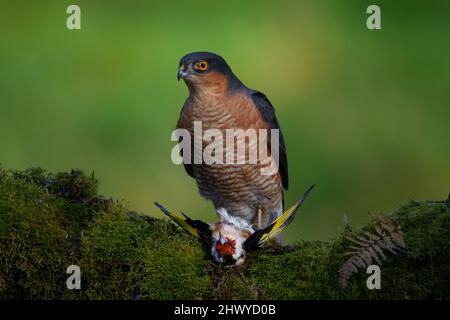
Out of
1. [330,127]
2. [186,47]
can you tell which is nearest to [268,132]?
[330,127]

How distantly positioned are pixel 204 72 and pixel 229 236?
6.52ft

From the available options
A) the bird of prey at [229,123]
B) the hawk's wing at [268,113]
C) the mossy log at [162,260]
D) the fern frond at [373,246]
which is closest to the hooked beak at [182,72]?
the bird of prey at [229,123]

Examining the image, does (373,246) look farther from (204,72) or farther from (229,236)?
(204,72)

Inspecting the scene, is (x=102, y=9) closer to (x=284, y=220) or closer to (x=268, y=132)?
(x=268, y=132)

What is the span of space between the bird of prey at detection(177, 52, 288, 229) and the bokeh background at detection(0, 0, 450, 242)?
1.50 metres

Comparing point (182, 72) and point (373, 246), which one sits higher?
point (182, 72)

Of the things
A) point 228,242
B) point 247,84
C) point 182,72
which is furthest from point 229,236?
point 247,84

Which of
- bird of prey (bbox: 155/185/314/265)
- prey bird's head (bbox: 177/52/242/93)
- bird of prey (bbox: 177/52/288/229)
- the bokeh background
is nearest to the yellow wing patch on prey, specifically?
bird of prey (bbox: 155/185/314/265)

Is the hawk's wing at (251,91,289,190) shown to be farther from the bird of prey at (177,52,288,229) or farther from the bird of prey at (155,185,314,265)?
the bird of prey at (155,185,314,265)

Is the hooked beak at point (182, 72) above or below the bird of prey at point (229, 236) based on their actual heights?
above

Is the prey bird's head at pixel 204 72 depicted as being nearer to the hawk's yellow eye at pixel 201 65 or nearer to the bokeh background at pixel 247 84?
the hawk's yellow eye at pixel 201 65

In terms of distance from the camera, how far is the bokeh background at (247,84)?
26.4 ft

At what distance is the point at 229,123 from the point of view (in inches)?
211

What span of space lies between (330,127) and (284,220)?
5.15 m
